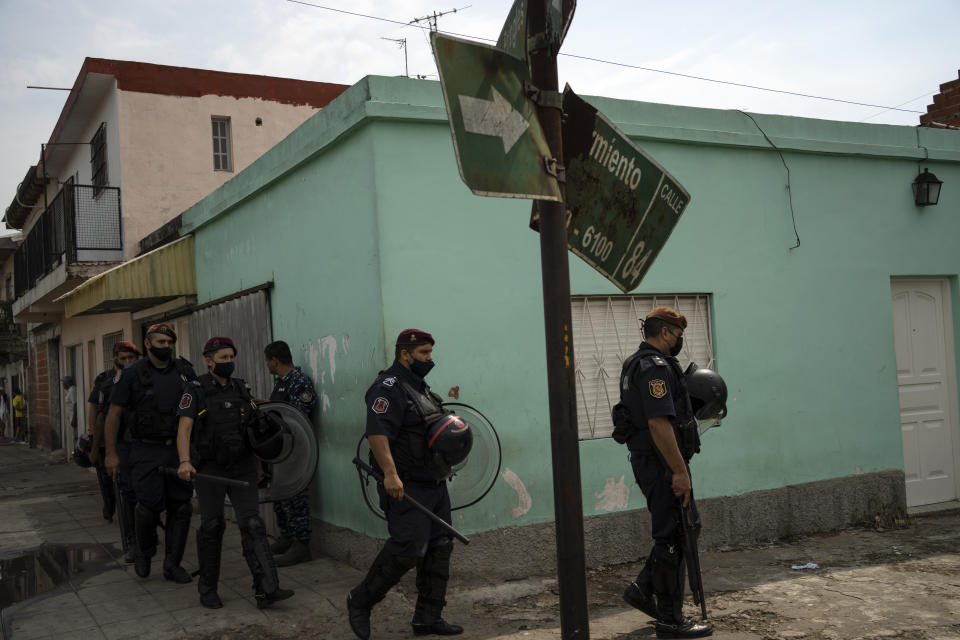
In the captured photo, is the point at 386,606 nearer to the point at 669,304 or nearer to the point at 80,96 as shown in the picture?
the point at 669,304

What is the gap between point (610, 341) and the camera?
6.48 m

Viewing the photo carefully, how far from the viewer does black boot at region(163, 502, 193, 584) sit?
609 centimetres

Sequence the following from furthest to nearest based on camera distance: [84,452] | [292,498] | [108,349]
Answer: [108,349] → [84,452] → [292,498]

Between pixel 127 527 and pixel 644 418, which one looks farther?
pixel 127 527

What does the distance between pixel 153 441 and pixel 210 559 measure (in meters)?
1.19

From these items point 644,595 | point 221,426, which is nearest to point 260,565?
point 221,426

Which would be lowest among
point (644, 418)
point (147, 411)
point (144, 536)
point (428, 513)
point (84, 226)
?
point (144, 536)

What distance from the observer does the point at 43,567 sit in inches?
275

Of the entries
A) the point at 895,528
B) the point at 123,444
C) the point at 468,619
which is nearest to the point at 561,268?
the point at 468,619

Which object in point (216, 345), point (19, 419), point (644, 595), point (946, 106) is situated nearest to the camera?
point (644, 595)

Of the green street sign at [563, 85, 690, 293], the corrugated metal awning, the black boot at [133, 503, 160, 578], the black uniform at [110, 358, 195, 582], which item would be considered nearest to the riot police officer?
the black uniform at [110, 358, 195, 582]

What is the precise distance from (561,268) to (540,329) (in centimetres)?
327

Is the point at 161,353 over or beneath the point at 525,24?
beneath

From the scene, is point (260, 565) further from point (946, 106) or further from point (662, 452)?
point (946, 106)
